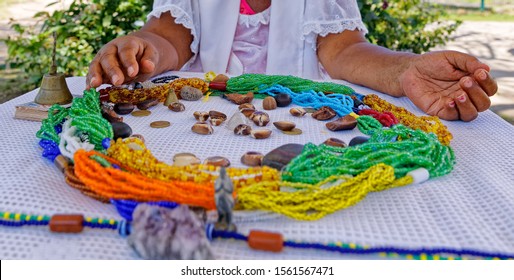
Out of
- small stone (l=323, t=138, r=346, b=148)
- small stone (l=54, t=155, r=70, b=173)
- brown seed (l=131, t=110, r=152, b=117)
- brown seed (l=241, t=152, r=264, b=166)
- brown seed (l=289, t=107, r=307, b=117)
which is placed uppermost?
small stone (l=54, t=155, r=70, b=173)

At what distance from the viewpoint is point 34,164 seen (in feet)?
2.42

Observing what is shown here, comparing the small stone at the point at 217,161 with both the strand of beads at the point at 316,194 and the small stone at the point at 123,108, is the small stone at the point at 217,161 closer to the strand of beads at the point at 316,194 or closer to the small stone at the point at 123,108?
the strand of beads at the point at 316,194

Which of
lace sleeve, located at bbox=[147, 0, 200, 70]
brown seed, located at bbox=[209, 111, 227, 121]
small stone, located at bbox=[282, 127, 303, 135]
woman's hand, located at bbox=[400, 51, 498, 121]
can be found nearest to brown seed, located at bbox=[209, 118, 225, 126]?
brown seed, located at bbox=[209, 111, 227, 121]

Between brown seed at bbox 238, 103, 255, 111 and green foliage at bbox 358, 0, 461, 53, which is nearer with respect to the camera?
brown seed at bbox 238, 103, 255, 111

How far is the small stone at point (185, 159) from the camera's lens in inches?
28.1

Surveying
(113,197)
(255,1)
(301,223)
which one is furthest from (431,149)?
(255,1)

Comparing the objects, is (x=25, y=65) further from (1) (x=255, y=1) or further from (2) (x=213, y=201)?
(2) (x=213, y=201)

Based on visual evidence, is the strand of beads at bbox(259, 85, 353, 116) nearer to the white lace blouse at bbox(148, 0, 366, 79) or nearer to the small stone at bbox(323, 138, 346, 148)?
the small stone at bbox(323, 138, 346, 148)

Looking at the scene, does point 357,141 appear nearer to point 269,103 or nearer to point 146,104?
point 269,103

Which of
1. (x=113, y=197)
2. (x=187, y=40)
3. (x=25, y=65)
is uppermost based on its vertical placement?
(x=113, y=197)

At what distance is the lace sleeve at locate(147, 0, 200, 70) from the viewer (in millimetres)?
1496

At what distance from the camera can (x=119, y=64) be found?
1.05 m

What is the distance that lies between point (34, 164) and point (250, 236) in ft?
1.23

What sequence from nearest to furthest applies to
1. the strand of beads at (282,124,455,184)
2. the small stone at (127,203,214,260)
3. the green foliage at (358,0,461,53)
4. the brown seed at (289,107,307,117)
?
the small stone at (127,203,214,260)
the strand of beads at (282,124,455,184)
the brown seed at (289,107,307,117)
the green foliage at (358,0,461,53)
